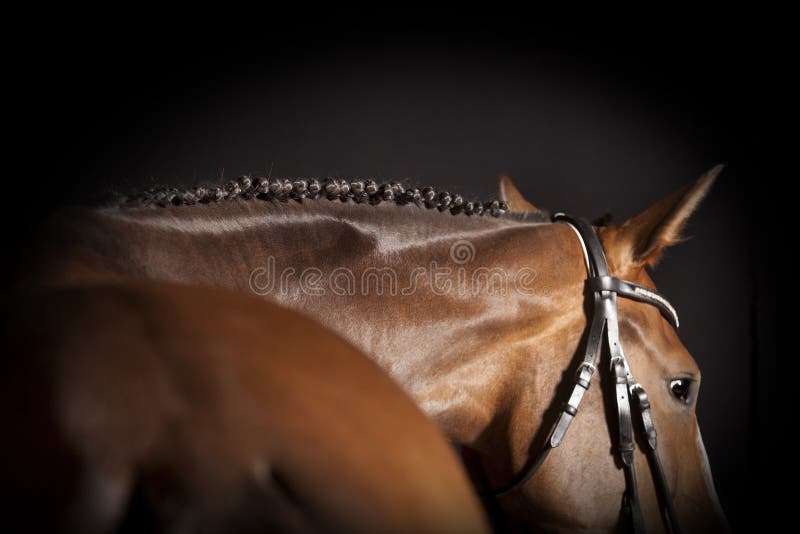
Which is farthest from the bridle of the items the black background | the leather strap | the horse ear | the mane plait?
the black background

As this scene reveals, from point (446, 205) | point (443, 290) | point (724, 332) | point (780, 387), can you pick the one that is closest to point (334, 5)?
point (446, 205)

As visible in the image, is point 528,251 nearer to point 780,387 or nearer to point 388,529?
point 388,529

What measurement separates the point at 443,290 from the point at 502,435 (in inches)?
9.9

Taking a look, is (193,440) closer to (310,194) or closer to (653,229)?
(310,194)

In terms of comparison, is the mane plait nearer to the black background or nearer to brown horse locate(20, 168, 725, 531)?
brown horse locate(20, 168, 725, 531)

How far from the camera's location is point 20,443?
1.04ft

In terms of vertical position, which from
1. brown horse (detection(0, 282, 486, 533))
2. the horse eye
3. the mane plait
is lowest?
the horse eye

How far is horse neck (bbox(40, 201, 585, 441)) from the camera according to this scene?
0.69 metres

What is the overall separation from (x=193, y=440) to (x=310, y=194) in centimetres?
48

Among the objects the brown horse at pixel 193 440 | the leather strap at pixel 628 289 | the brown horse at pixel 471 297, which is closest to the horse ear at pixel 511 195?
the brown horse at pixel 471 297

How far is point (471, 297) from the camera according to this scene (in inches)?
32.4

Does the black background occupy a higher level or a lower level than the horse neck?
higher

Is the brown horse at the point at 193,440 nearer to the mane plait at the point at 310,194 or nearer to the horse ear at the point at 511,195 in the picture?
the mane plait at the point at 310,194

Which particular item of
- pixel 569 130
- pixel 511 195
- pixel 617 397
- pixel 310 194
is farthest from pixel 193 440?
pixel 569 130
